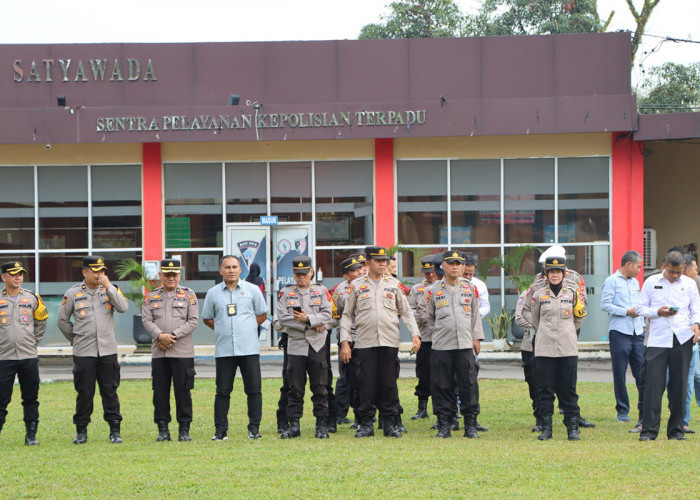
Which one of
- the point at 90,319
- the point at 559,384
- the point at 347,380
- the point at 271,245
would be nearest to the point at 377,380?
the point at 347,380

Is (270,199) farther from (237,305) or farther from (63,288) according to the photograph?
(237,305)

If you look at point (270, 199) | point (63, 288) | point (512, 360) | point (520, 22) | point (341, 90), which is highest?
point (520, 22)

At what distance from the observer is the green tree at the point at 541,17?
4331 cm

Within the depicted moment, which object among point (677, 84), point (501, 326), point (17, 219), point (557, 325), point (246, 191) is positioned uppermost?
point (677, 84)

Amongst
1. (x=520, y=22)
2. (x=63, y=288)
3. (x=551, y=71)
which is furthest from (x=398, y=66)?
(x=520, y=22)

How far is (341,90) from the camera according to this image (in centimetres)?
2070

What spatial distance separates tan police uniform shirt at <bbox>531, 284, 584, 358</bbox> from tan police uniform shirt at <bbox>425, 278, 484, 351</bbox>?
700mm

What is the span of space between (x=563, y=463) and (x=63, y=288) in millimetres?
14830

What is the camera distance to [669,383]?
1013 cm

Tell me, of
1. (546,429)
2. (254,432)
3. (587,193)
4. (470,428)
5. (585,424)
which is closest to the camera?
(546,429)

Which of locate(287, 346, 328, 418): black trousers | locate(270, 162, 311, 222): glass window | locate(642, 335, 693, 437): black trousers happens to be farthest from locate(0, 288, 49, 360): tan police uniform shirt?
locate(270, 162, 311, 222): glass window

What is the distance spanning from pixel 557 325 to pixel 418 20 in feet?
128

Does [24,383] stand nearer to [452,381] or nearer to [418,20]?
[452,381]

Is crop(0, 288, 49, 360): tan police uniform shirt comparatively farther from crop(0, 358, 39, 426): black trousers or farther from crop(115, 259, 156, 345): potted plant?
crop(115, 259, 156, 345): potted plant
